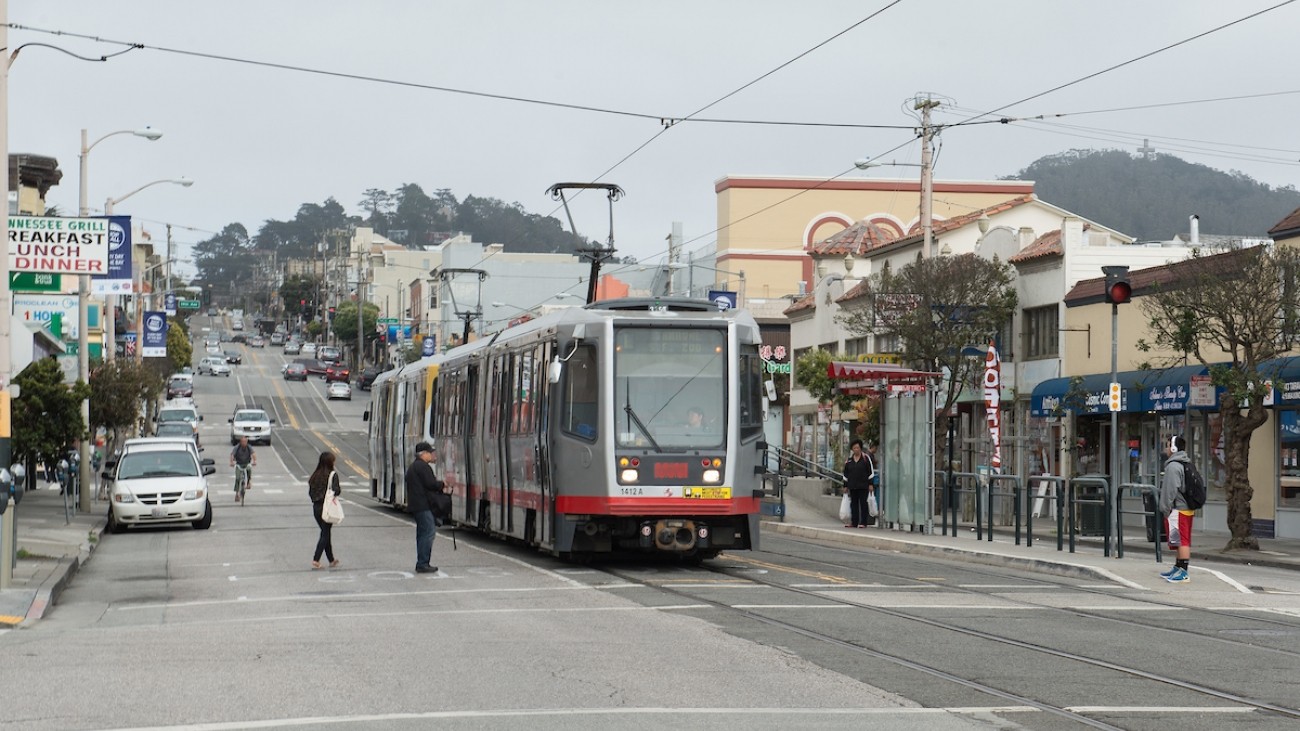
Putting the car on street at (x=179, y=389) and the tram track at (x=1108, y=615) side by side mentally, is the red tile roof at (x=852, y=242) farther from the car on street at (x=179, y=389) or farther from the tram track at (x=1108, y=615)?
the car on street at (x=179, y=389)

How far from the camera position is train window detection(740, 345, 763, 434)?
2070 centimetres

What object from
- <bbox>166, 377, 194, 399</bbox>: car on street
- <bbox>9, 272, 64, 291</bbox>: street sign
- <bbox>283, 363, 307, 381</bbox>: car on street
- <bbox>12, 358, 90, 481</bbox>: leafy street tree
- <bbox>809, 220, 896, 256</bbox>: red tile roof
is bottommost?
<bbox>12, 358, 90, 481</bbox>: leafy street tree

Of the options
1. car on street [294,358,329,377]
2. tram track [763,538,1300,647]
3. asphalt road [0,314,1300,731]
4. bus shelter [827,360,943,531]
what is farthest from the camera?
car on street [294,358,329,377]

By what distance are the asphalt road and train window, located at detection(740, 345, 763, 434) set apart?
6.08 ft

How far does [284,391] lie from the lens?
115 m

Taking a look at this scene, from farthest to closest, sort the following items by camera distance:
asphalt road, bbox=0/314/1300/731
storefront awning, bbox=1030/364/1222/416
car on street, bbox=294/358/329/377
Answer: car on street, bbox=294/358/329/377 → storefront awning, bbox=1030/364/1222/416 → asphalt road, bbox=0/314/1300/731

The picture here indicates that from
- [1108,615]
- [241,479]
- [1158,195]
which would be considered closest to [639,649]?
[1108,615]

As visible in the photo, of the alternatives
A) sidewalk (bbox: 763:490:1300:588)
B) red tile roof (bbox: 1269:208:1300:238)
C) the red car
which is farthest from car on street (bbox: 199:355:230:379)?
red tile roof (bbox: 1269:208:1300:238)

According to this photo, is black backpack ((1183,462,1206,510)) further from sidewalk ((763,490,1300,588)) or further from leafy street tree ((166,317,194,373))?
leafy street tree ((166,317,194,373))

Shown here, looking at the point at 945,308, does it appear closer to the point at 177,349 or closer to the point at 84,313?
the point at 84,313

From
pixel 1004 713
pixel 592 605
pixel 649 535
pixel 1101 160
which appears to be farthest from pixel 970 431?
pixel 1101 160

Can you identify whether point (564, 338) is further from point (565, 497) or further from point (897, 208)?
point (897, 208)

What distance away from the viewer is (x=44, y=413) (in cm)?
3450

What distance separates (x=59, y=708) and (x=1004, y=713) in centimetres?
554
